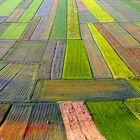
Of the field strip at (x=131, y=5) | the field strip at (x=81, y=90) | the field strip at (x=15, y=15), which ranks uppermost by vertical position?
the field strip at (x=81, y=90)

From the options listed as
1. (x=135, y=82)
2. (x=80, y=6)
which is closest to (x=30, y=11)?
(x=80, y=6)

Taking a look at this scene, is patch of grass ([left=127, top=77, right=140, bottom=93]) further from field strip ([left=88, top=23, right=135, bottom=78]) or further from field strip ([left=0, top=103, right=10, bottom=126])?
field strip ([left=0, top=103, right=10, bottom=126])

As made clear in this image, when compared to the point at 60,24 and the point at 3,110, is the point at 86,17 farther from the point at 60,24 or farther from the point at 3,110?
the point at 3,110

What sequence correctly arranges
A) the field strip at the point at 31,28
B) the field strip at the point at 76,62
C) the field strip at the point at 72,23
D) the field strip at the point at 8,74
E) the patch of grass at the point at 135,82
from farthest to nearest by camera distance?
the field strip at the point at 72,23 < the field strip at the point at 31,28 < the field strip at the point at 76,62 < the field strip at the point at 8,74 < the patch of grass at the point at 135,82

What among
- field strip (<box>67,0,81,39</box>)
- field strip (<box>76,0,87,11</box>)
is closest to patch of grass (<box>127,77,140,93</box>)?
field strip (<box>67,0,81,39</box>)

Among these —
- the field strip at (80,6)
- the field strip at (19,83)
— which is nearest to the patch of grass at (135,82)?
the field strip at (19,83)

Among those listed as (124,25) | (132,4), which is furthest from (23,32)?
(132,4)

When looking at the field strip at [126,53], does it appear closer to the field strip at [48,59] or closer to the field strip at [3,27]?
the field strip at [48,59]
